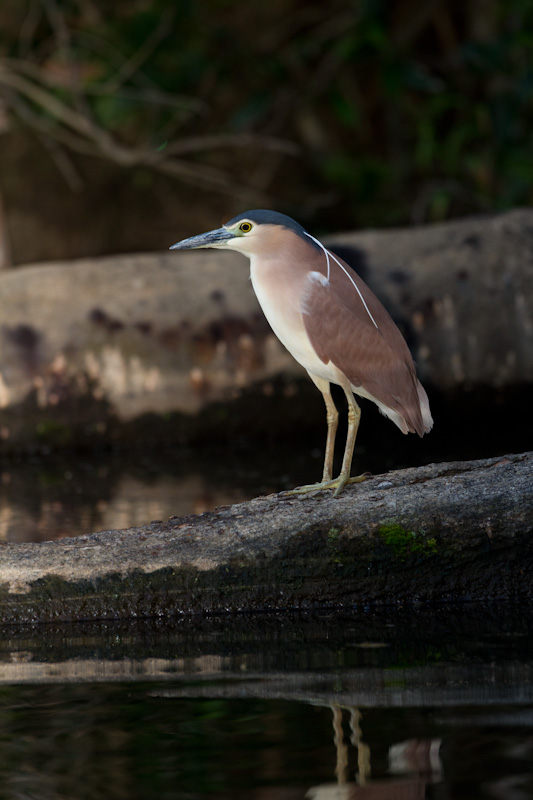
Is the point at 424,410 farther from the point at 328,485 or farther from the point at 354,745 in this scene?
the point at 354,745

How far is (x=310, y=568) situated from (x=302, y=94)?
7.59 metres

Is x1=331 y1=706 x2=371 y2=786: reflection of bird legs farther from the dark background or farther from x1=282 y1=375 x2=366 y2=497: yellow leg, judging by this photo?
the dark background

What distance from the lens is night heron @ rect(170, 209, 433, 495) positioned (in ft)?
11.5

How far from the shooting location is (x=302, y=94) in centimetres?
1021

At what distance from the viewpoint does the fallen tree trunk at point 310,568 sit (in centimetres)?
324

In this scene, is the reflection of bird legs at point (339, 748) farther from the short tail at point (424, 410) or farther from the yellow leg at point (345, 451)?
the short tail at point (424, 410)

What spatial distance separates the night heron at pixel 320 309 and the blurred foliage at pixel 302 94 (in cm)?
447

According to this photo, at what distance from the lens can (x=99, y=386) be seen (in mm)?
6523

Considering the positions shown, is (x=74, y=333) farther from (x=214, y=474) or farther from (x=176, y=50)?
(x=176, y=50)

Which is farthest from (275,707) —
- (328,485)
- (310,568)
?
(328,485)

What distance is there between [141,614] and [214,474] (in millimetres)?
2338

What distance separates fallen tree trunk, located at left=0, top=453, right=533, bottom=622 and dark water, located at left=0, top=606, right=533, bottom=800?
3.2 inches

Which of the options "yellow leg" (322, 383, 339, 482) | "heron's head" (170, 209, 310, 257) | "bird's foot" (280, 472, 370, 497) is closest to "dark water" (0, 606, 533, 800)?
"bird's foot" (280, 472, 370, 497)

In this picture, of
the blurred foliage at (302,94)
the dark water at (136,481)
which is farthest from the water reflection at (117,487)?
the blurred foliage at (302,94)
